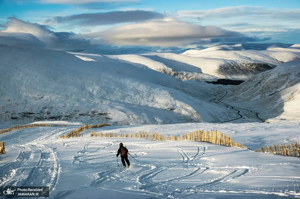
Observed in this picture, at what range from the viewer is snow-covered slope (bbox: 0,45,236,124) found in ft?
225

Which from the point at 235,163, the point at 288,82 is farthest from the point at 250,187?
the point at 288,82

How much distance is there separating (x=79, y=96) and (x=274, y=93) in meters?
62.7

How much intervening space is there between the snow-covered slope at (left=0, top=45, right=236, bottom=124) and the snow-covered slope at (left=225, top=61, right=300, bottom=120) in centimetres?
1417

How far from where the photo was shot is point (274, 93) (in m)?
101

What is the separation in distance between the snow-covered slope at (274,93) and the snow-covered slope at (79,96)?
14172mm

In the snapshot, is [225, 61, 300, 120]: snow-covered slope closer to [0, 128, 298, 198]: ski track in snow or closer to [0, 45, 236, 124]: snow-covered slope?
[0, 45, 236, 124]: snow-covered slope

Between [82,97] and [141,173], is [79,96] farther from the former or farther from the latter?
[141,173]

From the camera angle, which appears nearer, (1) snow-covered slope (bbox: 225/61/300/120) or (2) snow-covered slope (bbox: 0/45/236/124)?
(2) snow-covered slope (bbox: 0/45/236/124)

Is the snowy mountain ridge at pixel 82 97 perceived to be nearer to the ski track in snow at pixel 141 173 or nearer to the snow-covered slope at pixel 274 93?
the snow-covered slope at pixel 274 93

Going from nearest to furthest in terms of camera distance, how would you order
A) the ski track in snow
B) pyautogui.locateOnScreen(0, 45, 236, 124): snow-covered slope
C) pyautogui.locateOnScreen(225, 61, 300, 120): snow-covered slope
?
the ski track in snow
pyautogui.locateOnScreen(0, 45, 236, 124): snow-covered slope
pyautogui.locateOnScreen(225, 61, 300, 120): snow-covered slope

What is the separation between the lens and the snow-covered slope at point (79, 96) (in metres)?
68.6

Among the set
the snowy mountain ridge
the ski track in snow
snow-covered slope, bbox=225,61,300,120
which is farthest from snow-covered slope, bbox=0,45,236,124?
the ski track in snow

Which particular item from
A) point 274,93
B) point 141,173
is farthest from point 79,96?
point 141,173

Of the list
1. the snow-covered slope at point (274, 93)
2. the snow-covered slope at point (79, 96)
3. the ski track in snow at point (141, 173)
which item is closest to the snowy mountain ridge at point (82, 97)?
the snow-covered slope at point (79, 96)
